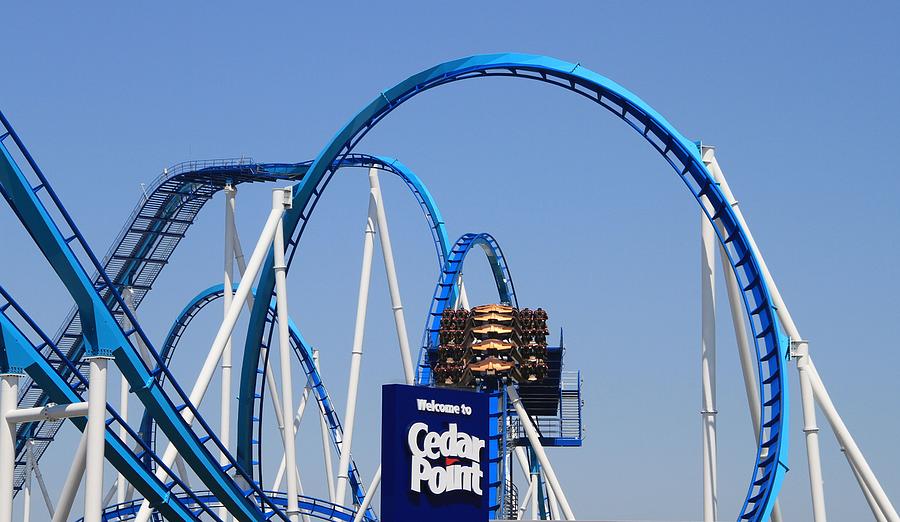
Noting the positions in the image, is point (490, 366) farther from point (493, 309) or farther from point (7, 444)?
point (7, 444)

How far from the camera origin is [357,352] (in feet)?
86.0

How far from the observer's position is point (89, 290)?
49.3 ft

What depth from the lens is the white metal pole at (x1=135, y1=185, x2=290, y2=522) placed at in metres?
20.0

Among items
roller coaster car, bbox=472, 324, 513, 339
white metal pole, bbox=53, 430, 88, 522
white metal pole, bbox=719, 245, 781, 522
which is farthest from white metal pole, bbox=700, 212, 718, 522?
white metal pole, bbox=53, 430, 88, 522

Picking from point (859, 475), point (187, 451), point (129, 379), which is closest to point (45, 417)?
point (129, 379)

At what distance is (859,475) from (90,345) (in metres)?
11.0

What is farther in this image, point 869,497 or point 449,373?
point 449,373

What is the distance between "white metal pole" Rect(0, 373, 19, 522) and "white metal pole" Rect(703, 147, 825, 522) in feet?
34.8

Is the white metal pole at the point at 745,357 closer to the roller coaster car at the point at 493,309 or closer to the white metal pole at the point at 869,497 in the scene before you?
the white metal pole at the point at 869,497

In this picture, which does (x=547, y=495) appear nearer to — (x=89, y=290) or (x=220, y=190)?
(x=220, y=190)

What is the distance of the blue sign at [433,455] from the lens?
18016 mm

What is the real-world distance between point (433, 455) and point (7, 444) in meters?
6.03

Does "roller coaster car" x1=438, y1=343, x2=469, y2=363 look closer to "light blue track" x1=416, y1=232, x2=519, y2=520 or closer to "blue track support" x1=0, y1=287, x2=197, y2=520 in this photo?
"light blue track" x1=416, y1=232, x2=519, y2=520

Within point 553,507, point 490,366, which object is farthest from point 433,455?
point 553,507
